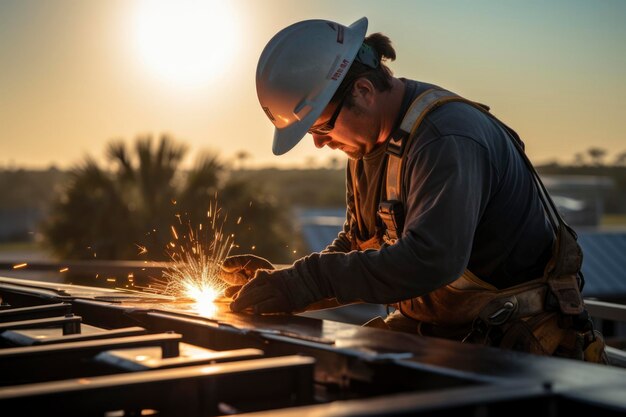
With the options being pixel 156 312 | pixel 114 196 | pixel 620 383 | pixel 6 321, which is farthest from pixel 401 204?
pixel 114 196

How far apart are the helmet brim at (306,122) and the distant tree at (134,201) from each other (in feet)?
46.6

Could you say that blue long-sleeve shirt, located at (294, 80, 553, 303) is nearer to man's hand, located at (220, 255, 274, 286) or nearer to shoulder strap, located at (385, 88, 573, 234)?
shoulder strap, located at (385, 88, 573, 234)

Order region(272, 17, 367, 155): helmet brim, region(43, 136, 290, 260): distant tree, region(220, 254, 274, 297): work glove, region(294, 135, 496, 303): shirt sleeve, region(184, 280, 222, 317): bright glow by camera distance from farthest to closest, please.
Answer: region(43, 136, 290, 260): distant tree < region(220, 254, 274, 297): work glove < region(272, 17, 367, 155): helmet brim < region(184, 280, 222, 317): bright glow < region(294, 135, 496, 303): shirt sleeve

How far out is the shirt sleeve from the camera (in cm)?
339

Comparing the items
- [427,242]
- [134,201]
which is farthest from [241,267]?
[134,201]

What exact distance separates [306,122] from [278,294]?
2.74ft

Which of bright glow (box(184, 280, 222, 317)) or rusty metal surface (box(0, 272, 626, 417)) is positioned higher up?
bright glow (box(184, 280, 222, 317))

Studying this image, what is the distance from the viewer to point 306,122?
404 cm

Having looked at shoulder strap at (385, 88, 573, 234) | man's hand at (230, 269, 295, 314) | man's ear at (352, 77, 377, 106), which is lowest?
man's hand at (230, 269, 295, 314)

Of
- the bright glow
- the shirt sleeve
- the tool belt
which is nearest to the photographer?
the shirt sleeve

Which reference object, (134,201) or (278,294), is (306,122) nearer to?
(278,294)

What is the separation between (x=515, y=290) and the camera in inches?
145

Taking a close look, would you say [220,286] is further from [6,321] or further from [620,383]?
[620,383]

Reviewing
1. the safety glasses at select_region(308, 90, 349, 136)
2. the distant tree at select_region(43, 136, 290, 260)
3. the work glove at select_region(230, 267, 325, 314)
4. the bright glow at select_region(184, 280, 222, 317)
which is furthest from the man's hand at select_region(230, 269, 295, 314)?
the distant tree at select_region(43, 136, 290, 260)
